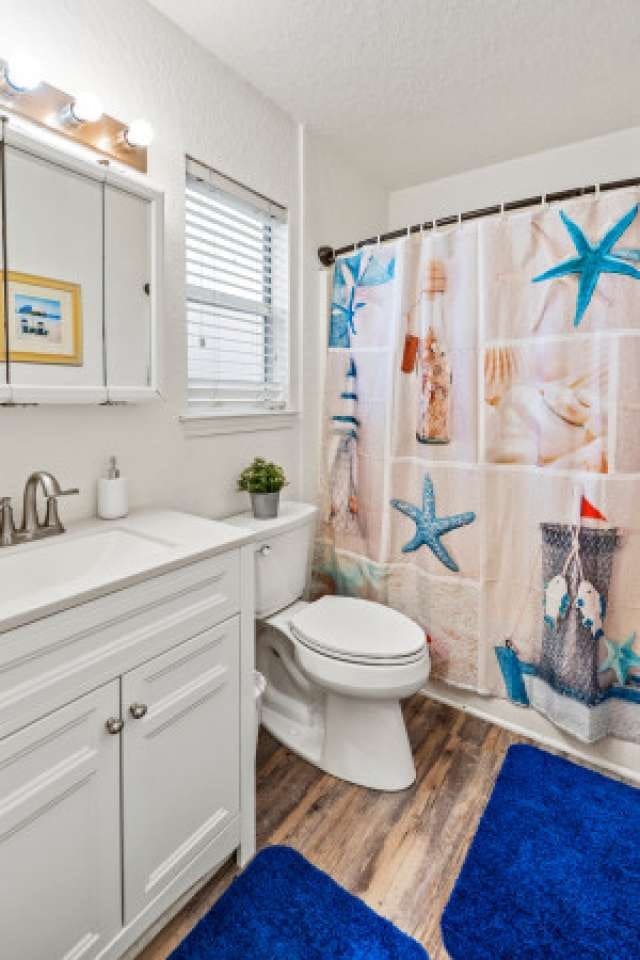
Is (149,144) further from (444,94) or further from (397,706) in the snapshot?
(397,706)

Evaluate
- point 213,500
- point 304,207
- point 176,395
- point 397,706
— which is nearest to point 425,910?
point 397,706

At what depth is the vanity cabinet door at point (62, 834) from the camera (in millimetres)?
872

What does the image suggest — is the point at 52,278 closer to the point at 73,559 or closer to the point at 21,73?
the point at 21,73

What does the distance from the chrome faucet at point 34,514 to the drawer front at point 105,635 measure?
1.24 feet

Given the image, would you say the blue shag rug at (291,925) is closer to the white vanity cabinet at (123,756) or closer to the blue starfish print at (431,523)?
the white vanity cabinet at (123,756)

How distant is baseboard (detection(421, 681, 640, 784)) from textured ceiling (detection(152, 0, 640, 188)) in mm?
2181

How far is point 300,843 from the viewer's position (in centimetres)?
144

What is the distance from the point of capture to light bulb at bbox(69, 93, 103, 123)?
1248 mm

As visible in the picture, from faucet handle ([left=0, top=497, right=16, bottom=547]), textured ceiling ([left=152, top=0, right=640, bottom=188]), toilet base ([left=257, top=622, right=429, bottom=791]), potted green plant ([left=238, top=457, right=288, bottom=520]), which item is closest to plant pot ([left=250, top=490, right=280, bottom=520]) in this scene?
potted green plant ([left=238, top=457, right=288, bottom=520])

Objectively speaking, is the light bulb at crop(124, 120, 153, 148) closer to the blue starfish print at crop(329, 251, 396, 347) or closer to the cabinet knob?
the blue starfish print at crop(329, 251, 396, 347)

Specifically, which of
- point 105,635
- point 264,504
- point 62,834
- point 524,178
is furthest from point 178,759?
point 524,178

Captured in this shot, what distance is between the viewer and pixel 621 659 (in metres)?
1.69

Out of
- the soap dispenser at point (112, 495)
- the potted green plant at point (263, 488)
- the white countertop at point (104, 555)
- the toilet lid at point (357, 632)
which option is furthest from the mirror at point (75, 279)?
the toilet lid at point (357, 632)

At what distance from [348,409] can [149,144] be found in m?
1.14
